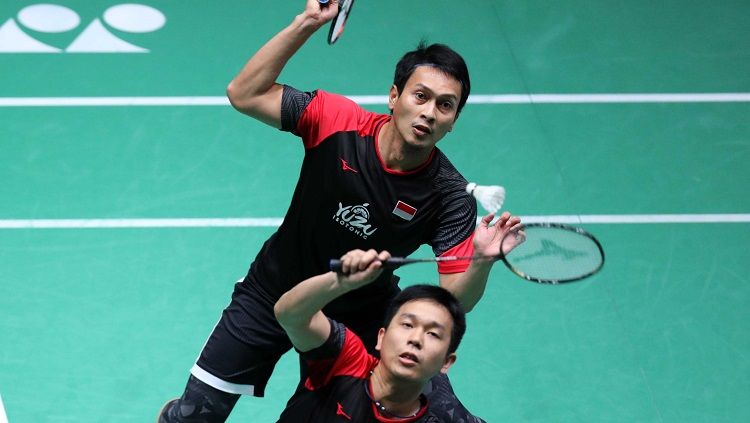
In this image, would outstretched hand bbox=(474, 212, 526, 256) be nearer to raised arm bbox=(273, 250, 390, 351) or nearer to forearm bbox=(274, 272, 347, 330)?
raised arm bbox=(273, 250, 390, 351)

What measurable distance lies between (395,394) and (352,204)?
922mm

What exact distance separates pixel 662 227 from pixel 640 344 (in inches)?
43.9

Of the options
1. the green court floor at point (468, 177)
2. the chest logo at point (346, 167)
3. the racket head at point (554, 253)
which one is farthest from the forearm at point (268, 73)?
the green court floor at point (468, 177)

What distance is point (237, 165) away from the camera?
8492mm

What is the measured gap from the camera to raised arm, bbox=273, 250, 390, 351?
14.5ft

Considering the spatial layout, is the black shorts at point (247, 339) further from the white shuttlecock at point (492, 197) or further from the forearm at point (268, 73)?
the forearm at point (268, 73)

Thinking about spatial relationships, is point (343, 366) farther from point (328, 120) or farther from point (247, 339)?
point (328, 120)

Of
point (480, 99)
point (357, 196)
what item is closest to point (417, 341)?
point (357, 196)

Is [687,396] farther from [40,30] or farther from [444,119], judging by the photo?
[40,30]

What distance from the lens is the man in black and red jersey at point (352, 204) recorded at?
A: 17.1ft

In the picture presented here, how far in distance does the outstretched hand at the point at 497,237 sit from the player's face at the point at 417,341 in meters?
0.35

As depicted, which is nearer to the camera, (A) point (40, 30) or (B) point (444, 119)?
(B) point (444, 119)

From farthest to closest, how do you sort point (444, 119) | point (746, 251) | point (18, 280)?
point (746, 251), point (18, 280), point (444, 119)

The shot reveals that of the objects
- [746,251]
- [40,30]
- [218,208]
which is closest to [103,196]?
[218,208]
